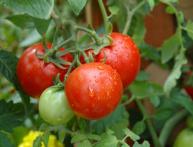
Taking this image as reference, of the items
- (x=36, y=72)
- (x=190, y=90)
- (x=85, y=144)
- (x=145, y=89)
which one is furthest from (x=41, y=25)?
(x=190, y=90)

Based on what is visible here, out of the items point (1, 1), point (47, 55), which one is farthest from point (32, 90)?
point (1, 1)

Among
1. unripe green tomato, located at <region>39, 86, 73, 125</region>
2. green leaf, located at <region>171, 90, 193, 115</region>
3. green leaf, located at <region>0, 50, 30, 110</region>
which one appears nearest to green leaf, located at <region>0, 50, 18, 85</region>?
green leaf, located at <region>0, 50, 30, 110</region>

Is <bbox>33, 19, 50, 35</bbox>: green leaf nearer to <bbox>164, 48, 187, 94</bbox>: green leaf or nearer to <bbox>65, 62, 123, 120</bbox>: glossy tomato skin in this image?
<bbox>65, 62, 123, 120</bbox>: glossy tomato skin

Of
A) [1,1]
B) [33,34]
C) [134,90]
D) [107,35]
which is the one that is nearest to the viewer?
[1,1]

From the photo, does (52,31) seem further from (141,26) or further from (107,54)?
(141,26)

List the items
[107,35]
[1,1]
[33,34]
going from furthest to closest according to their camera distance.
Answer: [33,34] → [107,35] → [1,1]

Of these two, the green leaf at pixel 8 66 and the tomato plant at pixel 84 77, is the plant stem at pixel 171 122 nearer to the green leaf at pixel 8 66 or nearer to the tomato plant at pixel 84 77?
the tomato plant at pixel 84 77
